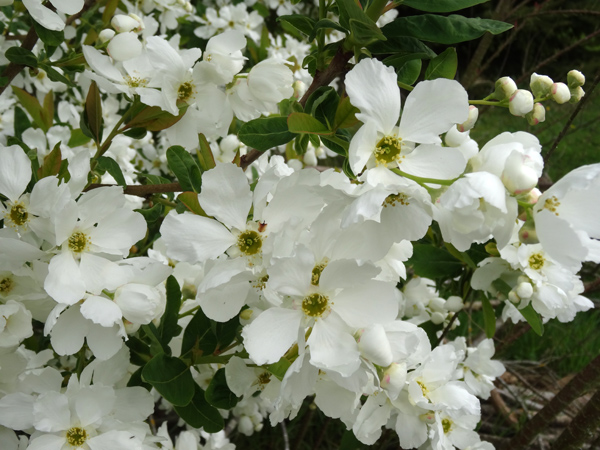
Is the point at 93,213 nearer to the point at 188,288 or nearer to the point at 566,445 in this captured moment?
the point at 188,288

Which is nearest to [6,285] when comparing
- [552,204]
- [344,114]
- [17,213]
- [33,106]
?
[17,213]

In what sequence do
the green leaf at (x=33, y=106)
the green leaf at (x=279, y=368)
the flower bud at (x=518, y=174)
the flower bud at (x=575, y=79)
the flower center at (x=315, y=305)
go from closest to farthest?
the flower bud at (x=518, y=174) → the flower center at (x=315, y=305) → the green leaf at (x=279, y=368) → the flower bud at (x=575, y=79) → the green leaf at (x=33, y=106)

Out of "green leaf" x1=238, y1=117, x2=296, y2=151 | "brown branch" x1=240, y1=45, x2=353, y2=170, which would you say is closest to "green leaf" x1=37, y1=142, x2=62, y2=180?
"green leaf" x1=238, y1=117, x2=296, y2=151

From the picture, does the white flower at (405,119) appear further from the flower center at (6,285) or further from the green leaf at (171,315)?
the flower center at (6,285)

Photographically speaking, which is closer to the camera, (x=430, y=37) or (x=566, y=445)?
(x=430, y=37)

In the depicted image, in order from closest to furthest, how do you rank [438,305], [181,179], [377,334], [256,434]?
[377,334], [181,179], [438,305], [256,434]

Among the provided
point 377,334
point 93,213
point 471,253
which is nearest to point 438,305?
point 471,253

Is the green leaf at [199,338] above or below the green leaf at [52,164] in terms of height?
below

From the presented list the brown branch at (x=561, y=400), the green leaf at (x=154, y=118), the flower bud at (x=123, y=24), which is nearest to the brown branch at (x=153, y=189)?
the green leaf at (x=154, y=118)

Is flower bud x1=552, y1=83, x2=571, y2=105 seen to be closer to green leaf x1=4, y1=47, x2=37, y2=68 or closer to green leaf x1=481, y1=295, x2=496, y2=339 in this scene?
green leaf x1=481, y1=295, x2=496, y2=339
